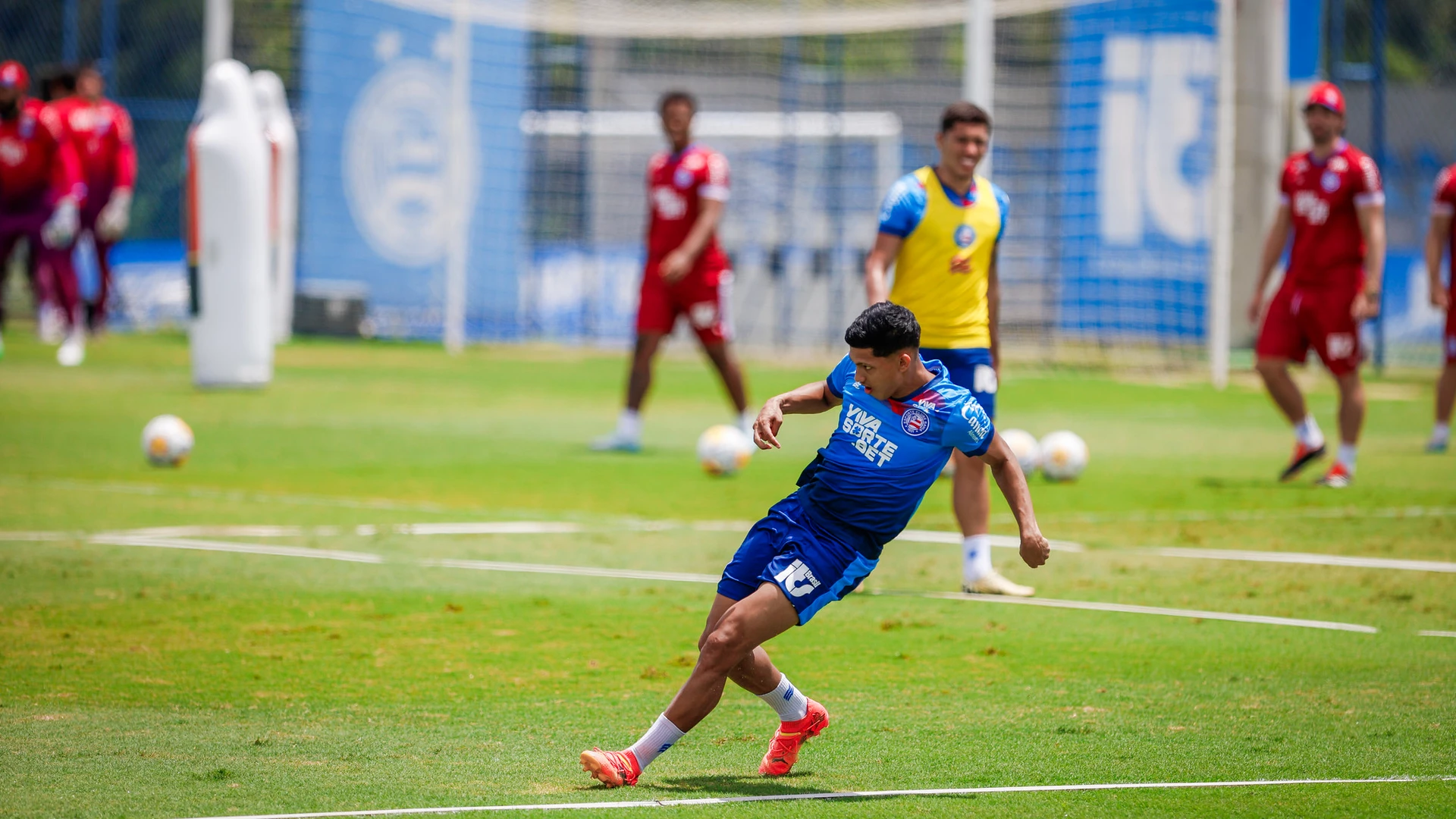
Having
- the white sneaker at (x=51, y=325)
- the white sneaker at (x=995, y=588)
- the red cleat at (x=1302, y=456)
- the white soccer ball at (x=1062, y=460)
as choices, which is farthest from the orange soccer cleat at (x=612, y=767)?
the white sneaker at (x=51, y=325)

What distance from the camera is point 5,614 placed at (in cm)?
729

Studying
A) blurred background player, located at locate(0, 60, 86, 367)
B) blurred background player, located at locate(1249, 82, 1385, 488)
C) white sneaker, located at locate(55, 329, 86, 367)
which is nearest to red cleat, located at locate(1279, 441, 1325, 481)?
blurred background player, located at locate(1249, 82, 1385, 488)

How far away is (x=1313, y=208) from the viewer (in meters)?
12.1

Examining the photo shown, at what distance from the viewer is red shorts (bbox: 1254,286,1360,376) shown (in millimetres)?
12039

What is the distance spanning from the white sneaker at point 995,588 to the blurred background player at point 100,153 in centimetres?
1633

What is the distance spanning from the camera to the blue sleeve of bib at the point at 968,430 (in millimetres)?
5324

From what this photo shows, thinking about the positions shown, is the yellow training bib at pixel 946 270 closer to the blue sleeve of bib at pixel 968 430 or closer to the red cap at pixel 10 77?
the blue sleeve of bib at pixel 968 430

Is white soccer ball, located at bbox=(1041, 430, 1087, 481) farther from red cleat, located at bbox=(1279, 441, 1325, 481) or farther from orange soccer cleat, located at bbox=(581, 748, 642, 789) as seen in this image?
orange soccer cleat, located at bbox=(581, 748, 642, 789)

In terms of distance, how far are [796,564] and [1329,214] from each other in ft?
26.9

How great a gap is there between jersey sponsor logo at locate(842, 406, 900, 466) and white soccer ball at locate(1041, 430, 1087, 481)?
22.4 ft

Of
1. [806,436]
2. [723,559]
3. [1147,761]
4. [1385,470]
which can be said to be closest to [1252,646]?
[1147,761]

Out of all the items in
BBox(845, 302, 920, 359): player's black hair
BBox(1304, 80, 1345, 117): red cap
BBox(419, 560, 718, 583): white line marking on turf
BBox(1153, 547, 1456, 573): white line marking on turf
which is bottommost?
BBox(419, 560, 718, 583): white line marking on turf

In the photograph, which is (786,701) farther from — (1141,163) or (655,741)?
(1141,163)

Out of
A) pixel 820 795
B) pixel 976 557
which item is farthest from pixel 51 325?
pixel 820 795
